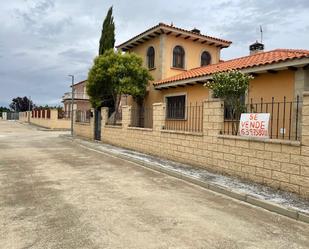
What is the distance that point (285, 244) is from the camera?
4855mm

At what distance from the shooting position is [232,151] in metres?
9.41

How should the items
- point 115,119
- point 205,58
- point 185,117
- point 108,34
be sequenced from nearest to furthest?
point 185,117, point 115,119, point 205,58, point 108,34

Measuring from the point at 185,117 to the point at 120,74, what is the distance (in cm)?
480

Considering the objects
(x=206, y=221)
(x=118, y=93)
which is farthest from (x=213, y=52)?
(x=206, y=221)

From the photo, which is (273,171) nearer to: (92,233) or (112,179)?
(112,179)

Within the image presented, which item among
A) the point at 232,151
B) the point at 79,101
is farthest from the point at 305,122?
the point at 79,101

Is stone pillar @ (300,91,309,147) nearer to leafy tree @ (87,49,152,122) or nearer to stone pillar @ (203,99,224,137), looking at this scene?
stone pillar @ (203,99,224,137)

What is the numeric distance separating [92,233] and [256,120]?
5606 millimetres

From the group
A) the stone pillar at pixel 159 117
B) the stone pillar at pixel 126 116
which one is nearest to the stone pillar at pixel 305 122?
the stone pillar at pixel 159 117

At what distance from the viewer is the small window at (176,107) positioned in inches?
685

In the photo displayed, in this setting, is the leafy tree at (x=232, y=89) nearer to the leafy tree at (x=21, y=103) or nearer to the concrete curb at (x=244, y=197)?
the concrete curb at (x=244, y=197)

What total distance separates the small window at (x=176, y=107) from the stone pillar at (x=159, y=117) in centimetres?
353

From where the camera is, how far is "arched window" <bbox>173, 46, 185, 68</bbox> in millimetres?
20703

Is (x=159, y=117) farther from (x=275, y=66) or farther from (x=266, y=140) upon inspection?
(x=266, y=140)
